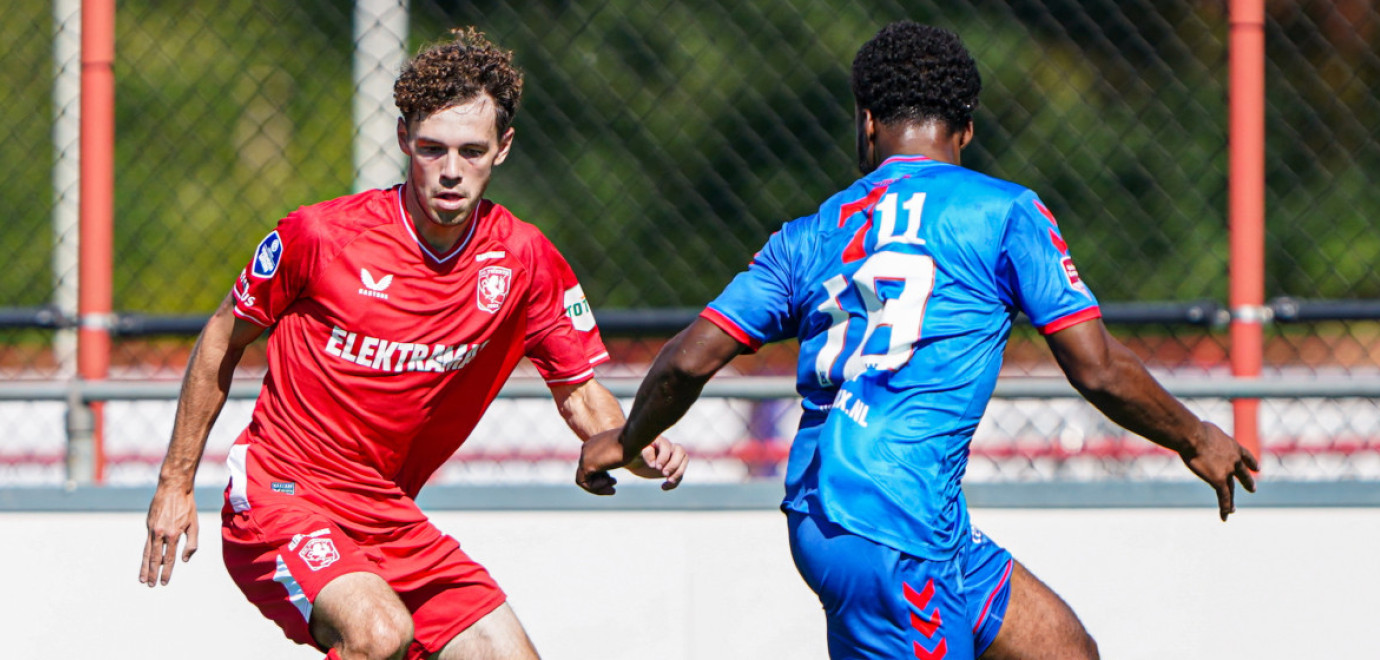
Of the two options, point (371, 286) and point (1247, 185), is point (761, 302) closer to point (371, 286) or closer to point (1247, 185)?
point (371, 286)

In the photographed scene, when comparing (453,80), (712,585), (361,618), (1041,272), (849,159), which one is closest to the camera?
(1041,272)

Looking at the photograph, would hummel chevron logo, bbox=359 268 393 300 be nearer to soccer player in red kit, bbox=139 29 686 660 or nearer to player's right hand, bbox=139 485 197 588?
soccer player in red kit, bbox=139 29 686 660

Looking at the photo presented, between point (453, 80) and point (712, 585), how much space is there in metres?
1.82

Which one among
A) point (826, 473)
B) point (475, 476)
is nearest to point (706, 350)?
point (826, 473)

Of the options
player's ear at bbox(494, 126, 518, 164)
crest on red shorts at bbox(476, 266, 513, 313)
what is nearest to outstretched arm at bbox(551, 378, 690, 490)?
crest on red shorts at bbox(476, 266, 513, 313)

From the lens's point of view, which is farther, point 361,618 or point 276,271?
point 276,271

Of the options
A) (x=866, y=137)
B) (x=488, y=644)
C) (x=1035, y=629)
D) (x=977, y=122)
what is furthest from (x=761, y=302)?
(x=977, y=122)

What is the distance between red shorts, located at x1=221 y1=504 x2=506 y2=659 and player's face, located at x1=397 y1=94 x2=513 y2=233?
82cm

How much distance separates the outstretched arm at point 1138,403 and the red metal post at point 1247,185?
1.60 metres

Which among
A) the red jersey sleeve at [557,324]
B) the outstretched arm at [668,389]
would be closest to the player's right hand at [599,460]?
the outstretched arm at [668,389]

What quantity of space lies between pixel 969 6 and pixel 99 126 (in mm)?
2914

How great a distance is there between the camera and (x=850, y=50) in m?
5.79

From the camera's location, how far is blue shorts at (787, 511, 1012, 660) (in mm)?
2914

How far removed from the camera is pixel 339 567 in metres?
3.53
